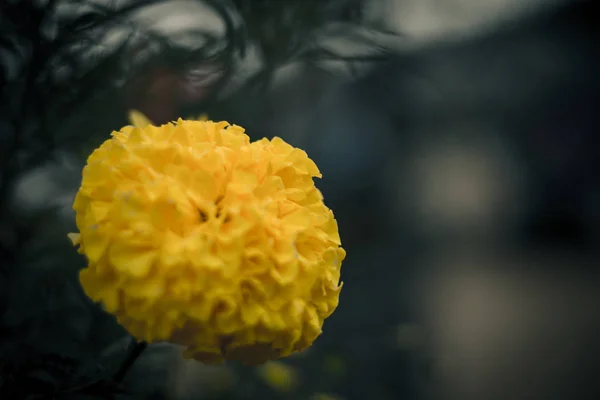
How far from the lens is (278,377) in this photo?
4.30ft

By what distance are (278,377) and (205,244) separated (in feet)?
2.67

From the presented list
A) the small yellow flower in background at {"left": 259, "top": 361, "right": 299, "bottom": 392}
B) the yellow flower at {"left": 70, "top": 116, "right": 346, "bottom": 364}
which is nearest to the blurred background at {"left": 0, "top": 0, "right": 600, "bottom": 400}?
the small yellow flower in background at {"left": 259, "top": 361, "right": 299, "bottom": 392}

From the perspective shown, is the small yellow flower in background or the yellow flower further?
the small yellow flower in background

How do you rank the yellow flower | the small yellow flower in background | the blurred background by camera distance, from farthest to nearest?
the small yellow flower in background → the blurred background → the yellow flower

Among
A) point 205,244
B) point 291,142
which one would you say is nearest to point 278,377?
point 291,142

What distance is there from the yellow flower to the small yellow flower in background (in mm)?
717

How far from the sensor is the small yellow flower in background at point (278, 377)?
4.31 feet

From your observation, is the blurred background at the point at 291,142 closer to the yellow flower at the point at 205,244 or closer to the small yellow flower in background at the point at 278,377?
the small yellow flower in background at the point at 278,377

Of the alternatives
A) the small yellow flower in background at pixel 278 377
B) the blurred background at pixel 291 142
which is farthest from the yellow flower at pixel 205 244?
the small yellow flower in background at pixel 278 377

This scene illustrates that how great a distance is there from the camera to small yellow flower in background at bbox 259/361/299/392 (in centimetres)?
131

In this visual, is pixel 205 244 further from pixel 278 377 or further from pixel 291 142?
pixel 291 142

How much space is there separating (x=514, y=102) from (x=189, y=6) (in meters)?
5.27

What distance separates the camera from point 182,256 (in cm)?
56

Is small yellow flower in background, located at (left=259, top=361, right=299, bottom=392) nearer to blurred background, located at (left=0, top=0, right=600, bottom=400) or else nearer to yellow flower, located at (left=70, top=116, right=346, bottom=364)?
blurred background, located at (left=0, top=0, right=600, bottom=400)
